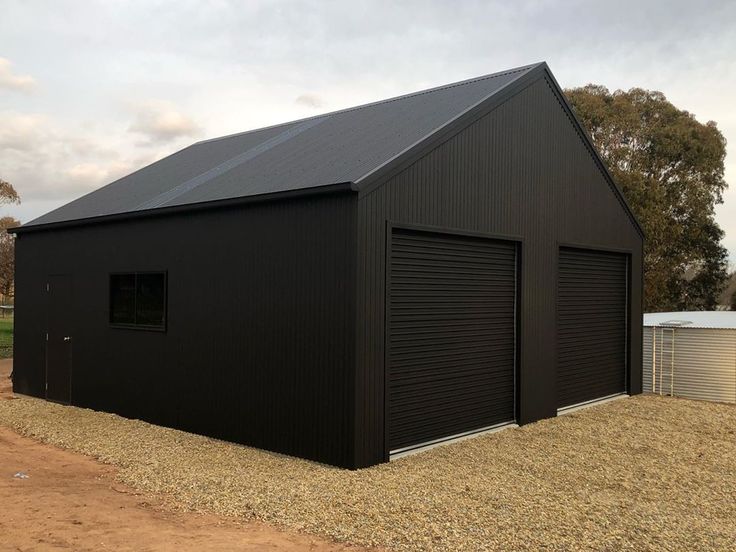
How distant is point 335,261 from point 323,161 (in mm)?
2140

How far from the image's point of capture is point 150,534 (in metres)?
5.34

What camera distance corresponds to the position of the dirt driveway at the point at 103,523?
5.13m

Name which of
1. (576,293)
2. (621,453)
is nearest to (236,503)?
(621,453)

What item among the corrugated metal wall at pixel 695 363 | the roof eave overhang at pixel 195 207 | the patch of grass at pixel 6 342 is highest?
the roof eave overhang at pixel 195 207

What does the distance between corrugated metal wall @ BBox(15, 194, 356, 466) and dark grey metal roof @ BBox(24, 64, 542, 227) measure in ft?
1.58

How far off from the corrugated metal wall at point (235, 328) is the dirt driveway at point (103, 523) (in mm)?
2011

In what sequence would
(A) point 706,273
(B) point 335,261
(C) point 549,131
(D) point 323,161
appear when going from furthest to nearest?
(A) point 706,273, (C) point 549,131, (D) point 323,161, (B) point 335,261

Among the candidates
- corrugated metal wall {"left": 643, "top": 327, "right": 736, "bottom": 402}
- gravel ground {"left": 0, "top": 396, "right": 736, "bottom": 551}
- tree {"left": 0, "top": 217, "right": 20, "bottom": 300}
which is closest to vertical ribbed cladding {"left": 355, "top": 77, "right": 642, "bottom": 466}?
corrugated metal wall {"left": 643, "top": 327, "right": 736, "bottom": 402}

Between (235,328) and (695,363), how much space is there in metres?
10.0

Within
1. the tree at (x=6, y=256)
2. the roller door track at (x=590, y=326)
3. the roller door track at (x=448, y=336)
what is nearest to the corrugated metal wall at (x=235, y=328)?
the roller door track at (x=448, y=336)

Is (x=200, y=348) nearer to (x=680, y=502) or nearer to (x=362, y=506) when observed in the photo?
(x=362, y=506)

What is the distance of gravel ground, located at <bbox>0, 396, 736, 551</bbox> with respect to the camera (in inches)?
215

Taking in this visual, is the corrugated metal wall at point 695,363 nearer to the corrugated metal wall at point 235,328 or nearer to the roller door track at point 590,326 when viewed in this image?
the roller door track at point 590,326

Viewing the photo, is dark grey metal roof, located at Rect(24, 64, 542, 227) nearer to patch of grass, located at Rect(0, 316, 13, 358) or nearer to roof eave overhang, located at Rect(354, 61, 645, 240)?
roof eave overhang, located at Rect(354, 61, 645, 240)
